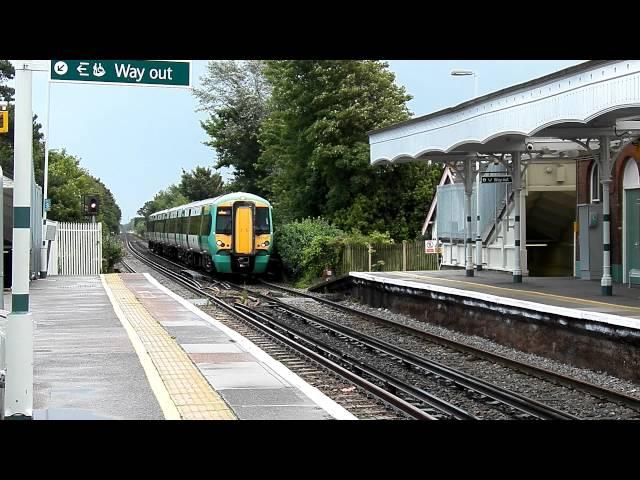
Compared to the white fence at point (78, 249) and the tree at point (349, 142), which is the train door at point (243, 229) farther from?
the white fence at point (78, 249)

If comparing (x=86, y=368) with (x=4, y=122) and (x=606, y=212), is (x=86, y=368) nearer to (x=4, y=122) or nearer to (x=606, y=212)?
(x=4, y=122)

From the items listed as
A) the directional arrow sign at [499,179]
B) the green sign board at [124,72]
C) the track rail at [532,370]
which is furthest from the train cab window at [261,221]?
the green sign board at [124,72]

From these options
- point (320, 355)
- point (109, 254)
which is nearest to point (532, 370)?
point (320, 355)

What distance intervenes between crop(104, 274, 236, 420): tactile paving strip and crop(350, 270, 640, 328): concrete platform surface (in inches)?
240

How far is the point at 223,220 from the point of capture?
31641 millimetres

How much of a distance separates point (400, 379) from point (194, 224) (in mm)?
24522

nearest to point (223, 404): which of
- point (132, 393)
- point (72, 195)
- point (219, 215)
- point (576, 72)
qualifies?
point (132, 393)

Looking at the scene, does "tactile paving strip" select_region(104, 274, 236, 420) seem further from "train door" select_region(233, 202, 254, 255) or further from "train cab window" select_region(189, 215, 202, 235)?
"train cab window" select_region(189, 215, 202, 235)

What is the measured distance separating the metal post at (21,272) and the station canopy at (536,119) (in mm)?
9097

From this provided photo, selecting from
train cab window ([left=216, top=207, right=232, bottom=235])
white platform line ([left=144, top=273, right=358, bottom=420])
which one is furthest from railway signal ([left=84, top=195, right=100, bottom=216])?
white platform line ([left=144, top=273, right=358, bottom=420])
